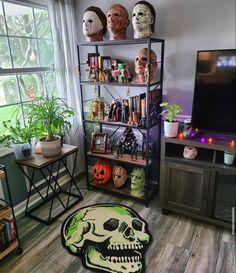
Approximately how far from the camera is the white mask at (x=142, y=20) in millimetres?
1933

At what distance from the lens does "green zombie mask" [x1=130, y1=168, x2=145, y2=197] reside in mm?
2355

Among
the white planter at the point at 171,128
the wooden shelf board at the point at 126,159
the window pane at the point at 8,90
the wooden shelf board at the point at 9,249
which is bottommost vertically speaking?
the wooden shelf board at the point at 9,249

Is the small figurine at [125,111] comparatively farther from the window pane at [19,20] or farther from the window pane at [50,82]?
the window pane at [19,20]

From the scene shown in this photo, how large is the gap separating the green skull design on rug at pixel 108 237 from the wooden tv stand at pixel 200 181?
16.0 inches

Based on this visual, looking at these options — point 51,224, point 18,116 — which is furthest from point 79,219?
point 18,116

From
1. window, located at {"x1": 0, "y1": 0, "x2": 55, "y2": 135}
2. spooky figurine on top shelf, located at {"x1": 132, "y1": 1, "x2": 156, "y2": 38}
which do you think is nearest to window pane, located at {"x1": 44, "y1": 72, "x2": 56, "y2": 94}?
window, located at {"x1": 0, "y1": 0, "x2": 55, "y2": 135}

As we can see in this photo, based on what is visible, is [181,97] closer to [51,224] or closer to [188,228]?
[188,228]

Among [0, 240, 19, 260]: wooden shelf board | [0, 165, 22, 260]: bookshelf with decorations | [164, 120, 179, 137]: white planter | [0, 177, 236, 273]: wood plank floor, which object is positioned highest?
[164, 120, 179, 137]: white planter

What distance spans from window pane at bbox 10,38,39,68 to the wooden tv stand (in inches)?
60.2

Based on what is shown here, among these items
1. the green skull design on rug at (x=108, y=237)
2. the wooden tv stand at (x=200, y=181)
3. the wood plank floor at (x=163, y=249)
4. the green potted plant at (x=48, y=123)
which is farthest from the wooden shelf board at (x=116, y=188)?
the green potted plant at (x=48, y=123)

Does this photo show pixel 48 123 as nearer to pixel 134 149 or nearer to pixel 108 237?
pixel 134 149

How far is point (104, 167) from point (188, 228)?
1044 mm

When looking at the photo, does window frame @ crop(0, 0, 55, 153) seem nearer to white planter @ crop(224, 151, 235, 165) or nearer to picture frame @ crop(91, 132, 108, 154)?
picture frame @ crop(91, 132, 108, 154)

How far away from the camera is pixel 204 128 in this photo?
1.97 metres
